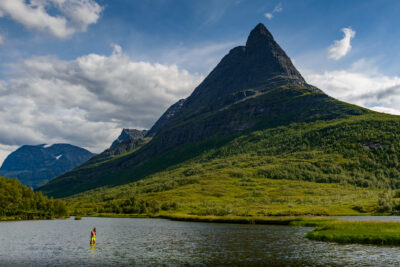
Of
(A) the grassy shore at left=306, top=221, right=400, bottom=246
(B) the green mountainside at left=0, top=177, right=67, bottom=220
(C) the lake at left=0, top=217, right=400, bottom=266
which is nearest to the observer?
(C) the lake at left=0, top=217, right=400, bottom=266

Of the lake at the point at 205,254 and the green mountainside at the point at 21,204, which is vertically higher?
the green mountainside at the point at 21,204

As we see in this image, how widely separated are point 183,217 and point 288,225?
209 ft

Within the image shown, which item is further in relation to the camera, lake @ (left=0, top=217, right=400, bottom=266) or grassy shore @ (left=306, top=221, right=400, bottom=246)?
grassy shore @ (left=306, top=221, right=400, bottom=246)

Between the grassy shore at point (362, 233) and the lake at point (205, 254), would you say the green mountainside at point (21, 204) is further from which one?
the grassy shore at point (362, 233)

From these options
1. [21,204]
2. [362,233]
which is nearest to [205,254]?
[362,233]

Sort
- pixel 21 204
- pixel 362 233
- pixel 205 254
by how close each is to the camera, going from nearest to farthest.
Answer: pixel 205 254 < pixel 362 233 < pixel 21 204

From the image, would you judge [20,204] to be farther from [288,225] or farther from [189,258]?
[189,258]

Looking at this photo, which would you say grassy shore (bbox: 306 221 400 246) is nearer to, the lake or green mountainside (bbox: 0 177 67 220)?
the lake

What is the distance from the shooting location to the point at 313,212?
16175 cm

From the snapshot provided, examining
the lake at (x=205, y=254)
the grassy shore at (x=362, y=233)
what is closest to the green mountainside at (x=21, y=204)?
the lake at (x=205, y=254)

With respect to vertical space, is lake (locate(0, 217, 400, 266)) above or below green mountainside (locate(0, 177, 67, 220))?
below

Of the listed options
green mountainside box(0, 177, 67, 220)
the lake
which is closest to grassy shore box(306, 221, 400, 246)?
the lake

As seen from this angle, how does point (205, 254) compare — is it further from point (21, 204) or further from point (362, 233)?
point (21, 204)

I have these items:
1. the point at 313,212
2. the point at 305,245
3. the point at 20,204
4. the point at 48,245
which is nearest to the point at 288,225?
the point at 313,212
